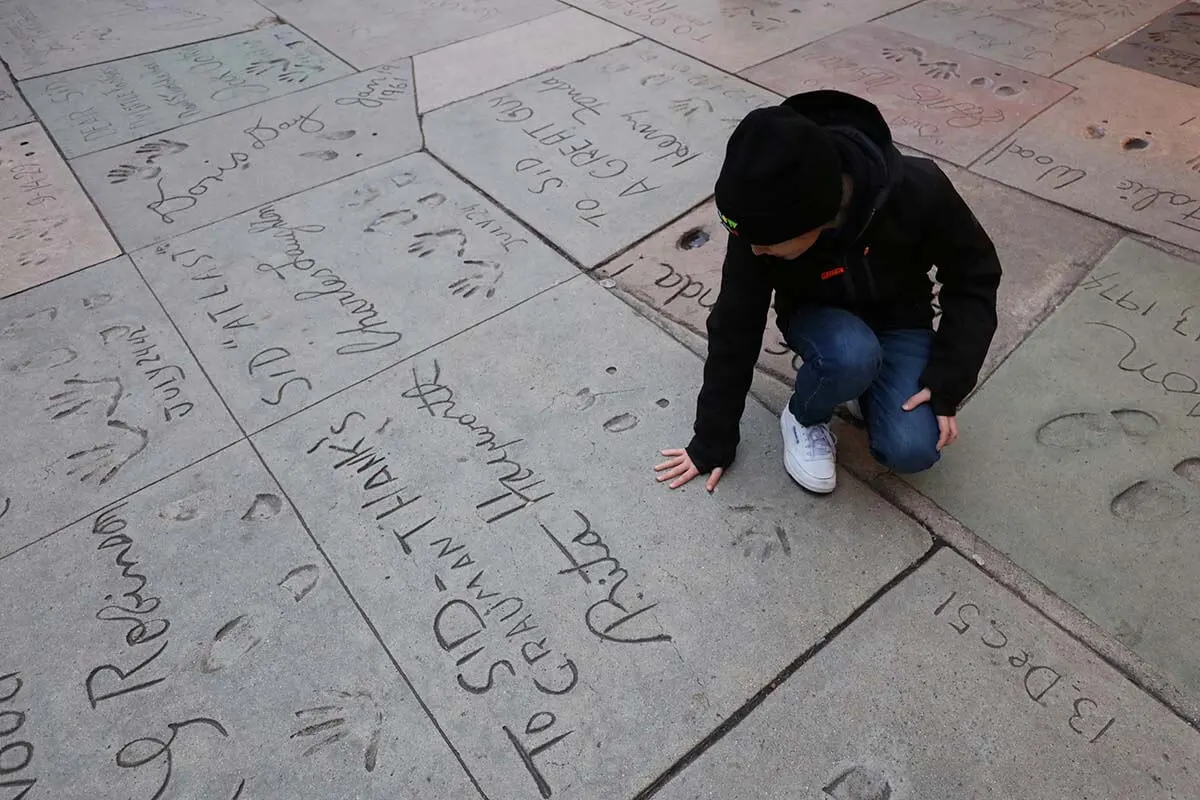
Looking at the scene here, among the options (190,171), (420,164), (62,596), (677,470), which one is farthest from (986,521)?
(190,171)

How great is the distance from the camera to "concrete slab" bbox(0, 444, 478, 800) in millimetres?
A: 1589

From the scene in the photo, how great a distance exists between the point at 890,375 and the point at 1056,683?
2.47 ft

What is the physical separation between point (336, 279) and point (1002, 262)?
89.1 inches

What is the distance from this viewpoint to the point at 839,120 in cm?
168

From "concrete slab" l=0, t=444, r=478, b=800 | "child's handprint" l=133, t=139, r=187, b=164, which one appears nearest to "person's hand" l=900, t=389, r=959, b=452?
"concrete slab" l=0, t=444, r=478, b=800

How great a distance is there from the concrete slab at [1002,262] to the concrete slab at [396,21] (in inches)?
93.1

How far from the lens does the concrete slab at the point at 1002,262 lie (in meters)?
2.42

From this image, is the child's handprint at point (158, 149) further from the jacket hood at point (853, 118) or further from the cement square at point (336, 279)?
the jacket hood at point (853, 118)

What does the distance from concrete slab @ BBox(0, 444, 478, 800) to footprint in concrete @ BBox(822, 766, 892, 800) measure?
702 mm

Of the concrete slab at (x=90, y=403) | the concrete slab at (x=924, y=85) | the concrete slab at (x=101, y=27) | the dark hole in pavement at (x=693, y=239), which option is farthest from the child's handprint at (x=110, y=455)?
the concrete slab at (x=101, y=27)

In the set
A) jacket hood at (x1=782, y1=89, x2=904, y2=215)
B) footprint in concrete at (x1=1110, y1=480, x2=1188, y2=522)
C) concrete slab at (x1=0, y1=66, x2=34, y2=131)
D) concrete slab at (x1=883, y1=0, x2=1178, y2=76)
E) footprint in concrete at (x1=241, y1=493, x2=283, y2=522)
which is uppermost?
jacket hood at (x1=782, y1=89, x2=904, y2=215)

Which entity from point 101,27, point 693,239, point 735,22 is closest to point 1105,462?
point 693,239

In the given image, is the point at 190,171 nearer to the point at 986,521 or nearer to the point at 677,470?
the point at 677,470

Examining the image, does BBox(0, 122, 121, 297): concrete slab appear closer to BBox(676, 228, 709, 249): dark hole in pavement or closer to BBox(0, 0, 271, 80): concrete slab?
BBox(0, 0, 271, 80): concrete slab
